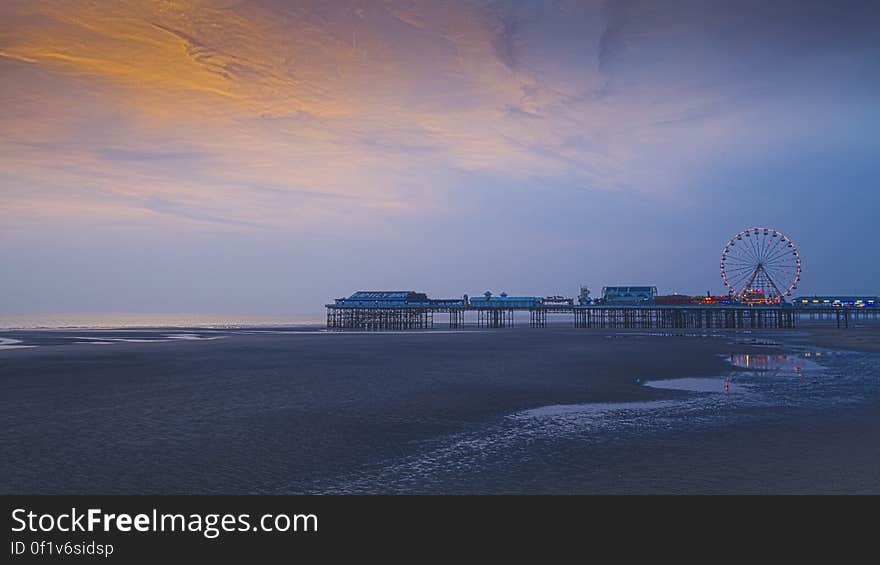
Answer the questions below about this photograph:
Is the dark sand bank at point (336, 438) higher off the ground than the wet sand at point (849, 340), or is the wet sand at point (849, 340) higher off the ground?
the dark sand bank at point (336, 438)

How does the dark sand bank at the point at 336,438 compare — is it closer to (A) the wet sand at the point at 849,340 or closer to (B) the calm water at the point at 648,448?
(B) the calm water at the point at 648,448

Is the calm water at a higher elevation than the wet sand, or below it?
higher

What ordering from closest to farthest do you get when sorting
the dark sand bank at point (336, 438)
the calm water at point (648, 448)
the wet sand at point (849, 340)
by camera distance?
the calm water at point (648, 448), the dark sand bank at point (336, 438), the wet sand at point (849, 340)

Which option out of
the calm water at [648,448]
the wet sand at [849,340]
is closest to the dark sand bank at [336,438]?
the calm water at [648,448]

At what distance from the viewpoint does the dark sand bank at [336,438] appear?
9.92 m

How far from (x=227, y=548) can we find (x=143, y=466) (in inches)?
196

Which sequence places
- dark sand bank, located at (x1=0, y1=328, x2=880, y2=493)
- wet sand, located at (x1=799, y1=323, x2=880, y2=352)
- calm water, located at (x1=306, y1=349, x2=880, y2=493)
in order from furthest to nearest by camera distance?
wet sand, located at (x1=799, y1=323, x2=880, y2=352) < dark sand bank, located at (x1=0, y1=328, x2=880, y2=493) < calm water, located at (x1=306, y1=349, x2=880, y2=493)

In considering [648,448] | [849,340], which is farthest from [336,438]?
[849,340]

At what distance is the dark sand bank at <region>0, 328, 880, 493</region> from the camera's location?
992 centimetres

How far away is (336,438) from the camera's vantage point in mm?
13664

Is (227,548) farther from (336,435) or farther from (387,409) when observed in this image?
(387,409)

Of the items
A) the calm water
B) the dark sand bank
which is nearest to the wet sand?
the dark sand bank

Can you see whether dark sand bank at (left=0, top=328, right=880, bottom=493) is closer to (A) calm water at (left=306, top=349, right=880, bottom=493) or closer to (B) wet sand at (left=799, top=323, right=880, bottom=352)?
(A) calm water at (left=306, top=349, right=880, bottom=493)

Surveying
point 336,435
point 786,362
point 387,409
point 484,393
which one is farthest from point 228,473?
point 786,362
